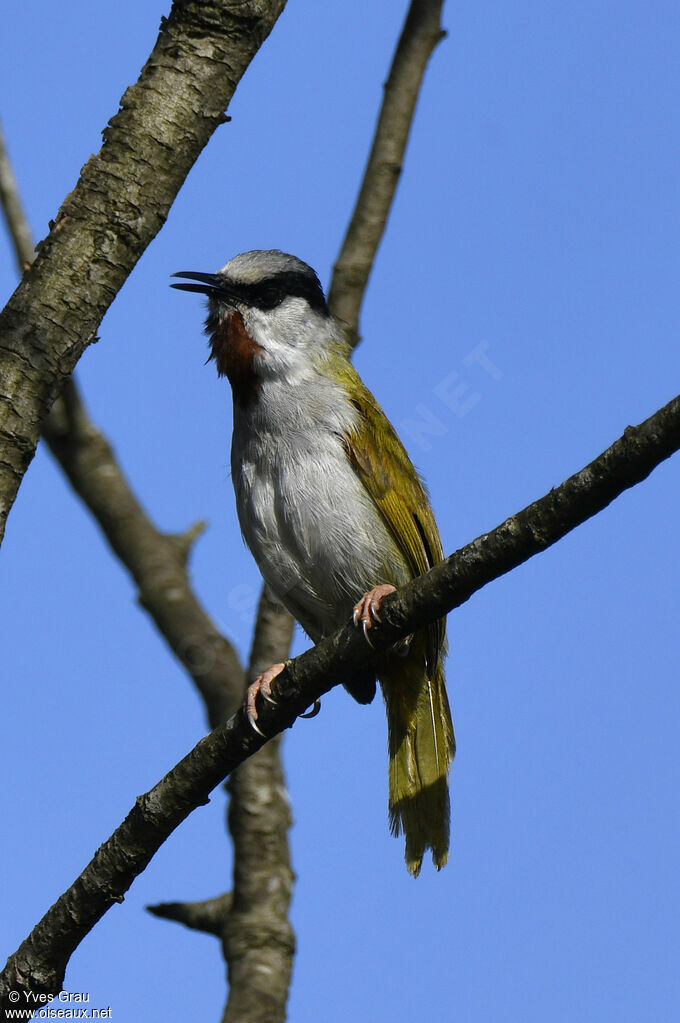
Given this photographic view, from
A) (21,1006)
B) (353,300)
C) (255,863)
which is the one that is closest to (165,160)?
(353,300)

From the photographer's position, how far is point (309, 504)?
539 cm

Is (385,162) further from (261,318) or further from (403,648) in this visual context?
(403,648)

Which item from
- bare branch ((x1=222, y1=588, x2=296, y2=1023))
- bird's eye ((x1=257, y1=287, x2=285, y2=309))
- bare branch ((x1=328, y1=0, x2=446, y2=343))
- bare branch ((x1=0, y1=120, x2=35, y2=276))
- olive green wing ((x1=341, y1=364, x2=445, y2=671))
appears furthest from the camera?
bare branch ((x1=0, y1=120, x2=35, y2=276))

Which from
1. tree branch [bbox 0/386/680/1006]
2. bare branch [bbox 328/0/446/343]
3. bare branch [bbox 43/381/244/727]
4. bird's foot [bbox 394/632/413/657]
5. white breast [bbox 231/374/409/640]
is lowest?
tree branch [bbox 0/386/680/1006]

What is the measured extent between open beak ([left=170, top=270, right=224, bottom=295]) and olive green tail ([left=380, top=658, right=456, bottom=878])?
2.31 meters

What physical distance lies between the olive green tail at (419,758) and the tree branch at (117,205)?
240cm

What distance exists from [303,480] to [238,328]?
44.9 inches

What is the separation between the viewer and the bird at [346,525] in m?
5.40

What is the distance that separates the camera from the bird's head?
591 cm

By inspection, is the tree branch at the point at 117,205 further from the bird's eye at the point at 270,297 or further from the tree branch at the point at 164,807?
the bird's eye at the point at 270,297

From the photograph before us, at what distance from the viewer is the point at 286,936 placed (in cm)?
616

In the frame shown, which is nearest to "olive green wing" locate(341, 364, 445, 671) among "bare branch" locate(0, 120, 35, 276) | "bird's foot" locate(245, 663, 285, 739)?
"bird's foot" locate(245, 663, 285, 739)

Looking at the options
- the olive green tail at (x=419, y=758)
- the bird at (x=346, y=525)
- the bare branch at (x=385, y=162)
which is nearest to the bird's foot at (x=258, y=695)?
the bird at (x=346, y=525)

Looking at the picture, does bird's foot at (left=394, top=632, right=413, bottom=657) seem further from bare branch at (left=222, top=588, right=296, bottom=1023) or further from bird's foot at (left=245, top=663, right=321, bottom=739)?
bare branch at (left=222, top=588, right=296, bottom=1023)
